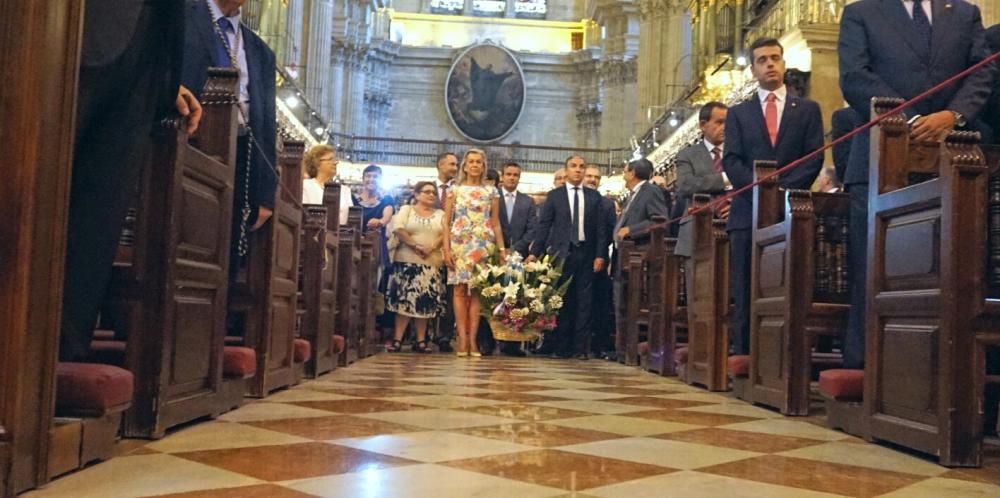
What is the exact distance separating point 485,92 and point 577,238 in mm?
27540

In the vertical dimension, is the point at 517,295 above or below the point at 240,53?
below

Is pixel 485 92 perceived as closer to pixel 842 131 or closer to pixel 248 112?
pixel 842 131

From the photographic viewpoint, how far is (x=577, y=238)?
825cm

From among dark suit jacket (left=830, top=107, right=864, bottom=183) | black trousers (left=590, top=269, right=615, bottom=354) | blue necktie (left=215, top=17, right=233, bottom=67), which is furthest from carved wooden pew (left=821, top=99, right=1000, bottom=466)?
black trousers (left=590, top=269, right=615, bottom=354)

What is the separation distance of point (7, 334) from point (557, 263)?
259 inches

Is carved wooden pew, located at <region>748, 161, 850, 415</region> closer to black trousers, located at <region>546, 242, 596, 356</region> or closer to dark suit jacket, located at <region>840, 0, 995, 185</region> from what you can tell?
dark suit jacket, located at <region>840, 0, 995, 185</region>

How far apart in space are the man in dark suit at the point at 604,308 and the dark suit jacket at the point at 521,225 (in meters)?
0.59

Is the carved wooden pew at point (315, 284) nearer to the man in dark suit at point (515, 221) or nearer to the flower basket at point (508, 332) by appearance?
the flower basket at point (508, 332)

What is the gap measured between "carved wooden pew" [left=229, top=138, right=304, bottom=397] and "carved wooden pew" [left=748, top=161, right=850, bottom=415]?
2126 mm

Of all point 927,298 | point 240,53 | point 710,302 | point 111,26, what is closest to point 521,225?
point 710,302

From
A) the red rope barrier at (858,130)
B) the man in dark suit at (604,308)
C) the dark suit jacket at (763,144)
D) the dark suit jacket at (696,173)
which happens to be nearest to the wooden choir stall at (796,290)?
the red rope barrier at (858,130)

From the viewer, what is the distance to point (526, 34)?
37000mm

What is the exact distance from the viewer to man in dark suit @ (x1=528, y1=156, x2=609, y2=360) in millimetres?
8266

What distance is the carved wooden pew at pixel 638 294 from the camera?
6598 mm
